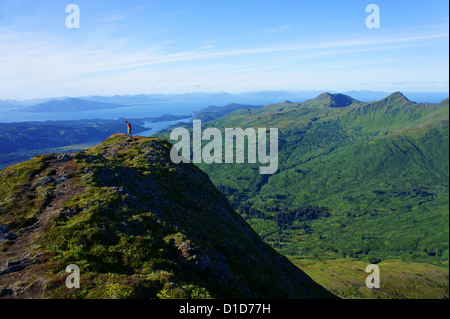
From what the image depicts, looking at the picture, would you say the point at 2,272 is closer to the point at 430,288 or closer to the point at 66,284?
the point at 66,284

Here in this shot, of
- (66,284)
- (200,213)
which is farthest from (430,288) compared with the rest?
(66,284)

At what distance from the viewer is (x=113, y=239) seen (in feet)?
104

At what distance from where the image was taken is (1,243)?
30766mm

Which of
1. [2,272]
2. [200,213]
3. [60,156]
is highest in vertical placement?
[60,156]

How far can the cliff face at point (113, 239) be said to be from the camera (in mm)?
25219

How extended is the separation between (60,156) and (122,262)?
34.7m

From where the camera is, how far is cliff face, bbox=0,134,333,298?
25.2 metres

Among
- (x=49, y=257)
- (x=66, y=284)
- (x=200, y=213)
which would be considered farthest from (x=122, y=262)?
(x=200, y=213)

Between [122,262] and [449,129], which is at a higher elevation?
[449,129]
